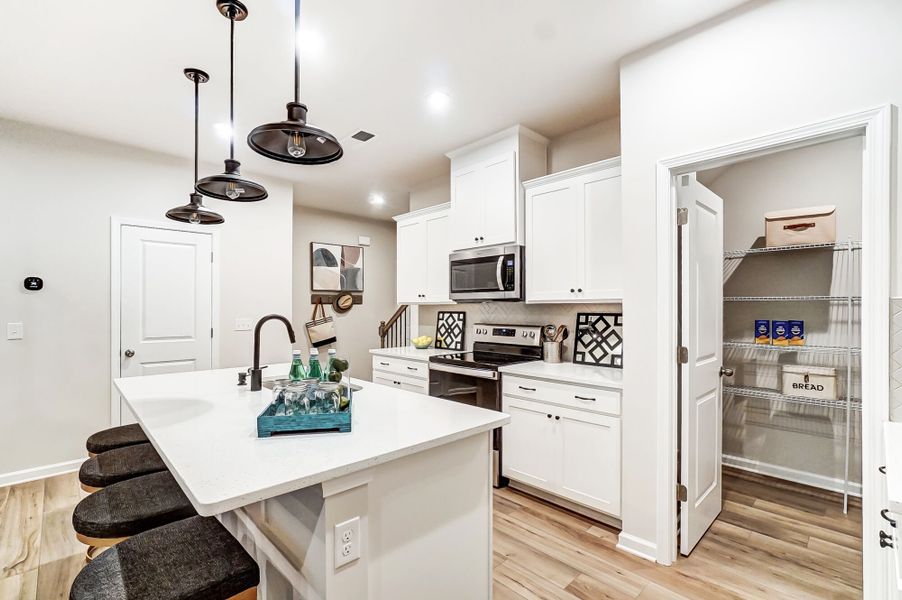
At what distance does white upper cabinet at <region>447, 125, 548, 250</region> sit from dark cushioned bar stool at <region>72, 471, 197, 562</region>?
8.43ft

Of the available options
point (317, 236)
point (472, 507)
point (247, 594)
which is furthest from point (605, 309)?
point (317, 236)

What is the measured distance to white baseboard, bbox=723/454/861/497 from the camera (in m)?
3.05

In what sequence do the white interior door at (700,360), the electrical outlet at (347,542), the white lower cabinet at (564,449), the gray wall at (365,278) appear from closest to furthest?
the electrical outlet at (347,542) → the white interior door at (700,360) → the white lower cabinet at (564,449) → the gray wall at (365,278)

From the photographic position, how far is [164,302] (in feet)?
12.3

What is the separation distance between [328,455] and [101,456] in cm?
144

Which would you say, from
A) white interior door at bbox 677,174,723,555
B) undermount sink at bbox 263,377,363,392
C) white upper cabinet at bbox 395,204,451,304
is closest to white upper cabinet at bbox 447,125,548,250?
white upper cabinet at bbox 395,204,451,304

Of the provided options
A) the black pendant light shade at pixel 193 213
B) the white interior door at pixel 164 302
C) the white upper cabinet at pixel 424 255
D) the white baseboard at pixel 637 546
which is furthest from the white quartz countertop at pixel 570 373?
the white interior door at pixel 164 302

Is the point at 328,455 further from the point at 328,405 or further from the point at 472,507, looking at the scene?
the point at 472,507

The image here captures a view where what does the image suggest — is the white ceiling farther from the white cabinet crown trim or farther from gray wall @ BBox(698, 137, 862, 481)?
gray wall @ BBox(698, 137, 862, 481)

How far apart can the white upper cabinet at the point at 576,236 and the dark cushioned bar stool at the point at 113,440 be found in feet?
8.34

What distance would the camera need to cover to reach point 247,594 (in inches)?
44.9

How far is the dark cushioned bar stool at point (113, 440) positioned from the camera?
6.82 ft

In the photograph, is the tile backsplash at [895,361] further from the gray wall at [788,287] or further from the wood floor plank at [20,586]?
the wood floor plank at [20,586]

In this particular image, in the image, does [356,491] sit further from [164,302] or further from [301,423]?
[164,302]
